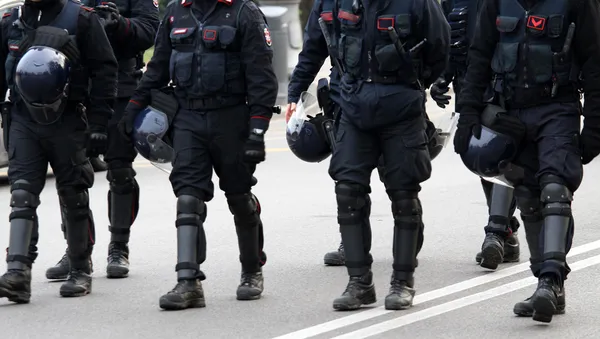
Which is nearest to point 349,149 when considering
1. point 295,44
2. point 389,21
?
point 389,21

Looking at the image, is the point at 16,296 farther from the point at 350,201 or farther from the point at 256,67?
the point at 350,201

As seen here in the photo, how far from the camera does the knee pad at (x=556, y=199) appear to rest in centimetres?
741

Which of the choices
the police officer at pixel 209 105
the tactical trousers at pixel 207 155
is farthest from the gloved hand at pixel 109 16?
the tactical trousers at pixel 207 155

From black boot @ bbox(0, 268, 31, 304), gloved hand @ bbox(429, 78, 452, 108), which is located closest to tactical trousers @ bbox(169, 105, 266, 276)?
black boot @ bbox(0, 268, 31, 304)

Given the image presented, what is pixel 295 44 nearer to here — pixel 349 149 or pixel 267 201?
pixel 267 201

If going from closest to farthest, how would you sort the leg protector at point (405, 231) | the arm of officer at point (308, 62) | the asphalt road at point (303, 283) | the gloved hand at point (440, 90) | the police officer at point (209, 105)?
1. the asphalt road at point (303, 283)
2. the leg protector at point (405, 231)
3. the police officer at point (209, 105)
4. the arm of officer at point (308, 62)
5. the gloved hand at point (440, 90)

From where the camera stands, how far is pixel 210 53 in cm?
816

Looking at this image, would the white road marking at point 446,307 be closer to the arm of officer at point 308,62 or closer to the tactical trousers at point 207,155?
the tactical trousers at point 207,155

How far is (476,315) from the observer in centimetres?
782

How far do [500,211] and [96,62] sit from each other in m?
2.75

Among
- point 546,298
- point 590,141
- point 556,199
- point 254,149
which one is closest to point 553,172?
point 556,199

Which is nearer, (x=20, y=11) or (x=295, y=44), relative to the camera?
(x=20, y=11)

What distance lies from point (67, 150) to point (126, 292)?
0.92 m

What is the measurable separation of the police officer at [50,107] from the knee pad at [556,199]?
97.9 inches
